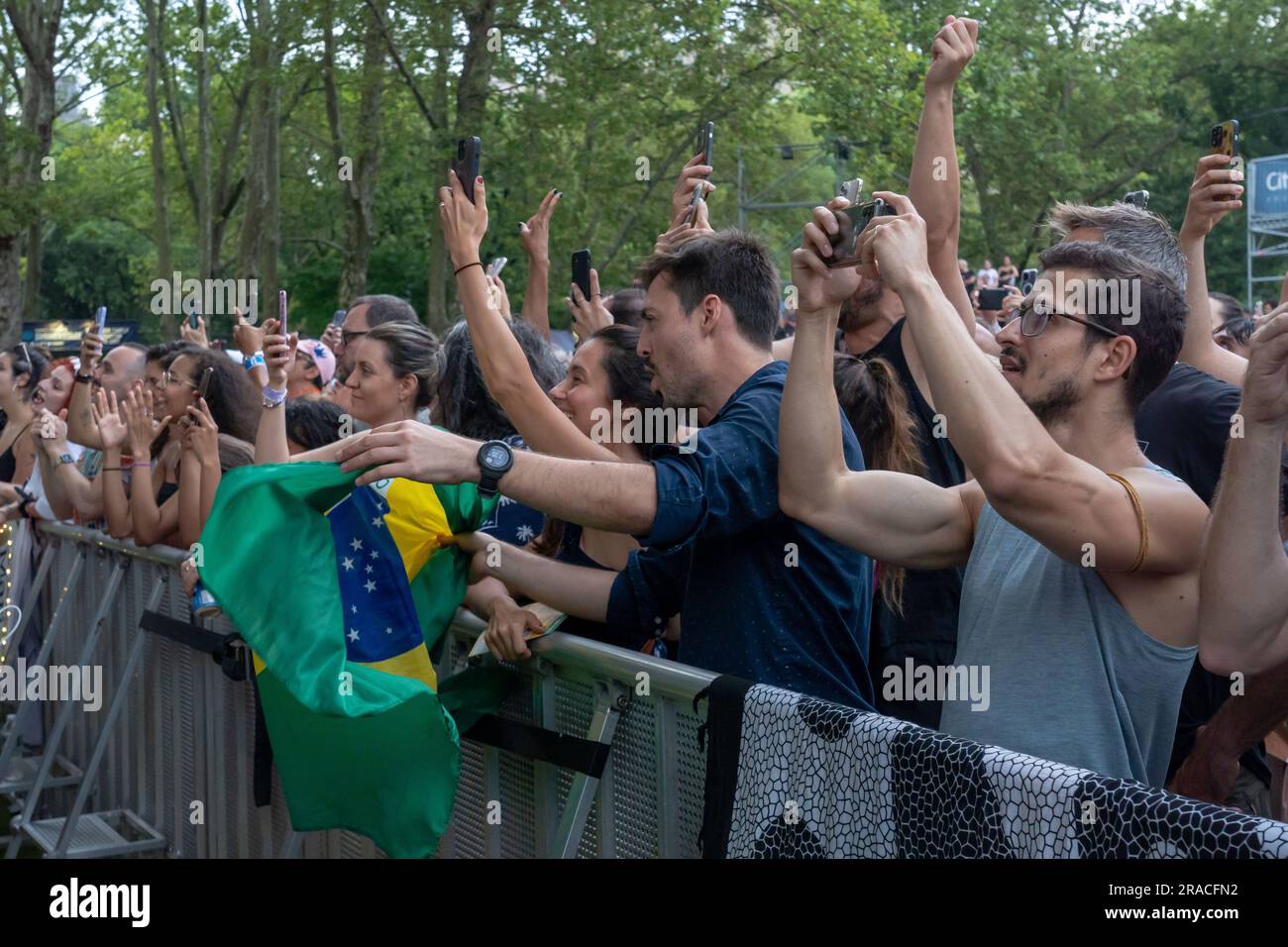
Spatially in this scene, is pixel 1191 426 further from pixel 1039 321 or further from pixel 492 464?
pixel 492 464

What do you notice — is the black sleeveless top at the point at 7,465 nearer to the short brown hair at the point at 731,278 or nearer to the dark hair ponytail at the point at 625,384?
→ the dark hair ponytail at the point at 625,384

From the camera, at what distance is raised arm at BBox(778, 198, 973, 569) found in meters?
3.03

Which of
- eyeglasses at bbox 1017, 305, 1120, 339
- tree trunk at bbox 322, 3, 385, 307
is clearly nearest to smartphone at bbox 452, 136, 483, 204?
eyeglasses at bbox 1017, 305, 1120, 339

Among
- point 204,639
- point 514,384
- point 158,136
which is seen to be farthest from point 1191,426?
point 158,136

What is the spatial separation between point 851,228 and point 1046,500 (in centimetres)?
72

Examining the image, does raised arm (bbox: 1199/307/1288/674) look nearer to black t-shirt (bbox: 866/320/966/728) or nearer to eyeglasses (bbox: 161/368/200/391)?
black t-shirt (bbox: 866/320/966/728)

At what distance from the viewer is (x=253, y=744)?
17.3 feet

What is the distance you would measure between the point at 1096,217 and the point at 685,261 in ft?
3.06

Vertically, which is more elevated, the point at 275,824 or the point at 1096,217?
the point at 1096,217

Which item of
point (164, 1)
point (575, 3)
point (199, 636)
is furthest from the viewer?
point (164, 1)

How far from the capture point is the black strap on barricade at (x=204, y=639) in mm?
5176

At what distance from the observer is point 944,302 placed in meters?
2.77
